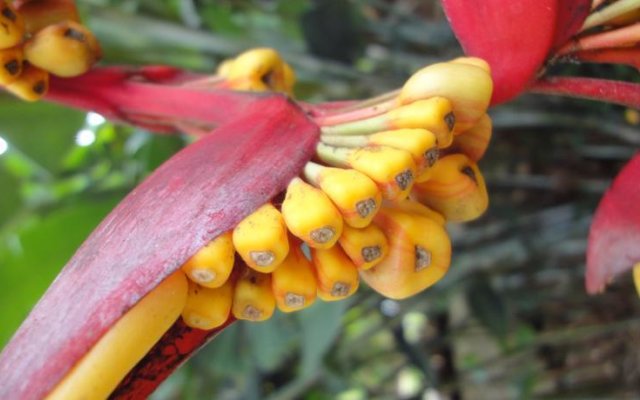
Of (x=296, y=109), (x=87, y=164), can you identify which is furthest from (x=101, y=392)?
(x=87, y=164)

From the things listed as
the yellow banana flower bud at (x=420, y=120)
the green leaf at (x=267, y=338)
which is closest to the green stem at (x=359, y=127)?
the yellow banana flower bud at (x=420, y=120)

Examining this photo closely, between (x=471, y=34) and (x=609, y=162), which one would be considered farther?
(x=609, y=162)

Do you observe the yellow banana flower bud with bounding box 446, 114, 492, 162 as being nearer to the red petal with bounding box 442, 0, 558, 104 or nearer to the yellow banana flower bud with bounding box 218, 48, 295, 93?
the red petal with bounding box 442, 0, 558, 104

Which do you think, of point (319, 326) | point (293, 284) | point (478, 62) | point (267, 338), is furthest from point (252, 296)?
point (267, 338)

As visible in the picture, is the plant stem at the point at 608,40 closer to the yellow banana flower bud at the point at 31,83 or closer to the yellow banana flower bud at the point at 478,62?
the yellow banana flower bud at the point at 478,62

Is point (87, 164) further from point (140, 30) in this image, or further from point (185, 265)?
point (185, 265)
